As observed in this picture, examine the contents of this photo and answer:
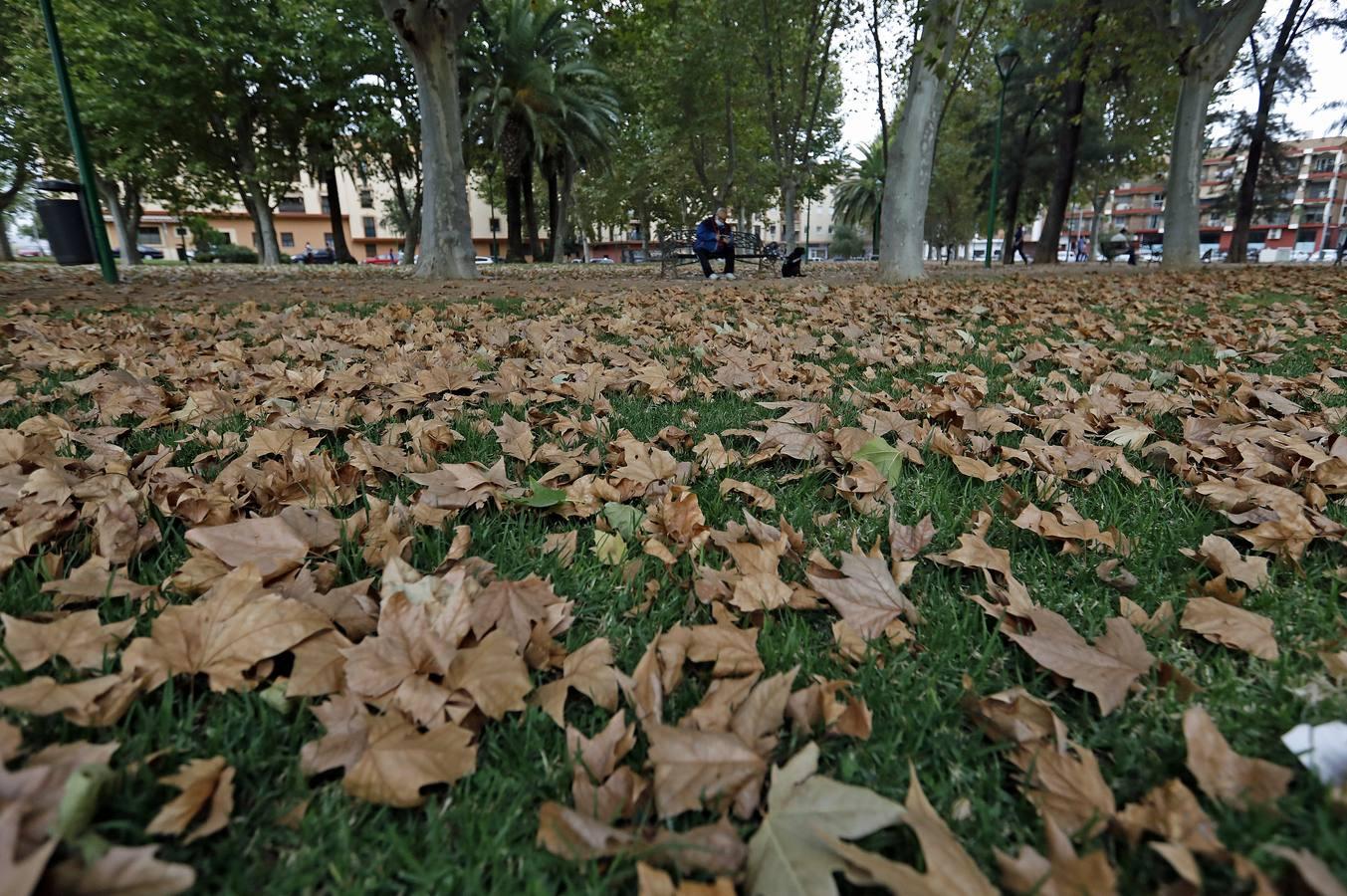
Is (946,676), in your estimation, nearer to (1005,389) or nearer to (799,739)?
(799,739)

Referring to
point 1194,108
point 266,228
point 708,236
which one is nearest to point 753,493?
point 708,236

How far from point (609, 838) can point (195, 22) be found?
27372mm

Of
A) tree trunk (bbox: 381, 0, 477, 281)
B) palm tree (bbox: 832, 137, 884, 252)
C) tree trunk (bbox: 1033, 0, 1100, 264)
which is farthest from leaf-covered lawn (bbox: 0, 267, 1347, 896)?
palm tree (bbox: 832, 137, 884, 252)

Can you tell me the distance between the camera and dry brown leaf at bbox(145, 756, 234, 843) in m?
0.85

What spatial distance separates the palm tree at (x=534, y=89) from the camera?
1040 inches

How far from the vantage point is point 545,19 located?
26938 mm

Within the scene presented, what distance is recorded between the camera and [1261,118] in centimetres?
2091

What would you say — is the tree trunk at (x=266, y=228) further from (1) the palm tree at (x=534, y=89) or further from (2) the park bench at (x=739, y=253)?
(2) the park bench at (x=739, y=253)

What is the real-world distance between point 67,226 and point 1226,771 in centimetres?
1729

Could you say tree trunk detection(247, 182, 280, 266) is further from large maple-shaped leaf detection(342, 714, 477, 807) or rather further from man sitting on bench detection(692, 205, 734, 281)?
large maple-shaped leaf detection(342, 714, 477, 807)

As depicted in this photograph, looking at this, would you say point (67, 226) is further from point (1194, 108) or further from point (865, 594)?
point (1194, 108)

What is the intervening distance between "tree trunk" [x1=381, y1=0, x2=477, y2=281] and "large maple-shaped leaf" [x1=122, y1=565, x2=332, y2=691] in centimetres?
1026

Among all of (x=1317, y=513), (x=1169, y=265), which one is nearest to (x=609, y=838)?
(x=1317, y=513)

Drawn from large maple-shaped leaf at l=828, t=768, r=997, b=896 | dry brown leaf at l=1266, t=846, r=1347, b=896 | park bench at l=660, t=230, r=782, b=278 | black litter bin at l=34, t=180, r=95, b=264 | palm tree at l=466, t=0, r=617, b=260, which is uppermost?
palm tree at l=466, t=0, r=617, b=260
